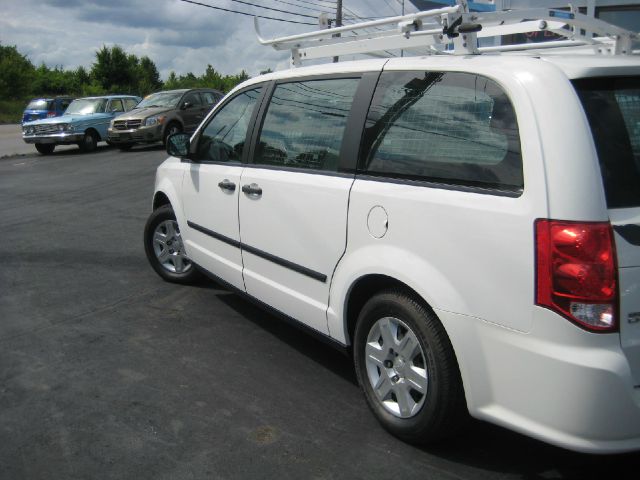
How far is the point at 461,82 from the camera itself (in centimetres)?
277

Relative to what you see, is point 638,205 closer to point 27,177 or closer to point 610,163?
point 610,163

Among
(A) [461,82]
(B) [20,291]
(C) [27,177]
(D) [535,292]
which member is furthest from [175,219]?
(C) [27,177]

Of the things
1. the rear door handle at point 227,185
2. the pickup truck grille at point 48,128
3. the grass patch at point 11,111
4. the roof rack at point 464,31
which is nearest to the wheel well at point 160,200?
the rear door handle at point 227,185

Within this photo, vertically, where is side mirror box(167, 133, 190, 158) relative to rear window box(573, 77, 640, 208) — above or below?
below

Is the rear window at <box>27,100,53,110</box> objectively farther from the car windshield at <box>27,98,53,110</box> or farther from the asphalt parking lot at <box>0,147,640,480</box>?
the asphalt parking lot at <box>0,147,640,480</box>

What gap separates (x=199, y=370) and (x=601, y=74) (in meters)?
2.71

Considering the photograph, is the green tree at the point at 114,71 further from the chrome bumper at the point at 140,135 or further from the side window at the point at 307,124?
the side window at the point at 307,124

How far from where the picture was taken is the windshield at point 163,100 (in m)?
19.7

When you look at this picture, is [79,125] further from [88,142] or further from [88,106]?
[88,106]

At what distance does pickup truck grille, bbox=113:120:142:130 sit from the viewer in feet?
62.3

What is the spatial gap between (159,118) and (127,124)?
982 millimetres

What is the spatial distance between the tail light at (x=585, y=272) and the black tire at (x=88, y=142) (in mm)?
19796

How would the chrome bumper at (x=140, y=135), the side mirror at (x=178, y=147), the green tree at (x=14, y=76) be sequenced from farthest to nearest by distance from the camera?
the green tree at (x=14, y=76) → the chrome bumper at (x=140, y=135) → the side mirror at (x=178, y=147)

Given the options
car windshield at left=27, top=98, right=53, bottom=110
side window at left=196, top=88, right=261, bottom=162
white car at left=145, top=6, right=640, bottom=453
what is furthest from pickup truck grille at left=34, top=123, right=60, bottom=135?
white car at left=145, top=6, right=640, bottom=453
